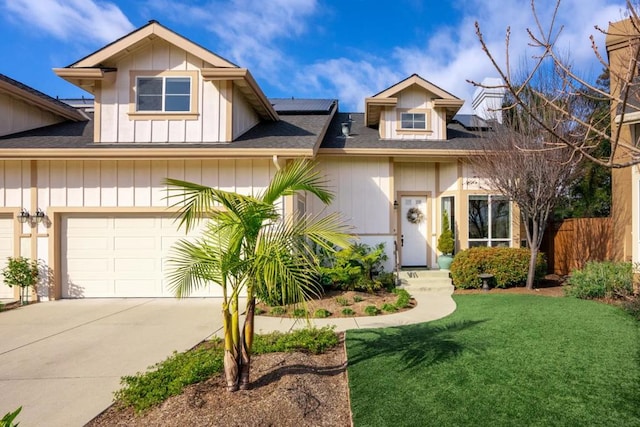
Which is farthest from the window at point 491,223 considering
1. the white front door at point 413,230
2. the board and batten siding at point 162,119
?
the board and batten siding at point 162,119

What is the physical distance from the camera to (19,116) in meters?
10.3

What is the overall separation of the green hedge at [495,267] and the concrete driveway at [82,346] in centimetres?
623

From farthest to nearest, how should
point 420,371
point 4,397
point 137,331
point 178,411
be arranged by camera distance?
point 137,331, point 420,371, point 4,397, point 178,411

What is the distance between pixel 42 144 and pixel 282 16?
7166 millimetres

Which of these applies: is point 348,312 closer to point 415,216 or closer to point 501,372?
point 501,372

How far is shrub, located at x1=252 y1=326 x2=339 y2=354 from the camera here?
15.8ft

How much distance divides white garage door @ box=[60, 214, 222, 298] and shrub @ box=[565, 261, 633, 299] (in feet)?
30.9

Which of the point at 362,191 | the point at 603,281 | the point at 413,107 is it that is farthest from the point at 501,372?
the point at 413,107

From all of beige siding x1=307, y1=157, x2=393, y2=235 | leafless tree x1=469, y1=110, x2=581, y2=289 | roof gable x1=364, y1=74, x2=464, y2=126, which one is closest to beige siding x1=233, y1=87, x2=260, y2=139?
beige siding x1=307, y1=157, x2=393, y2=235

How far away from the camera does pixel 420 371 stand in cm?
410

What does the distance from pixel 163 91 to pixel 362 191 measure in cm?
610

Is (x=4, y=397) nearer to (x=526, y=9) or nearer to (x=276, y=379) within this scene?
(x=276, y=379)

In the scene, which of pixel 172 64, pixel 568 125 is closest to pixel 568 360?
pixel 568 125

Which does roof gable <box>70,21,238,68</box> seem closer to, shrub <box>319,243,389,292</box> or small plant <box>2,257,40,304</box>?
small plant <box>2,257,40,304</box>
